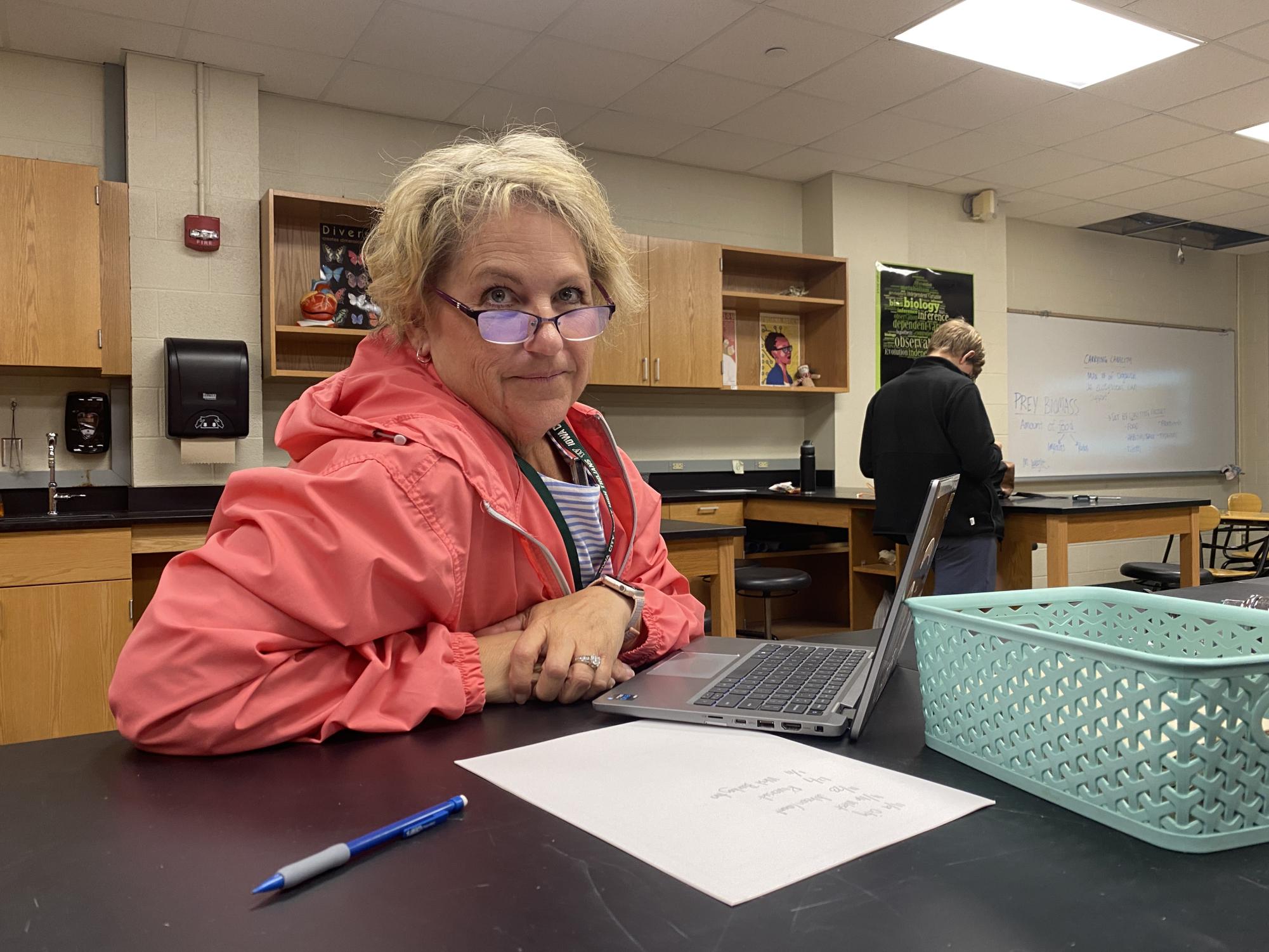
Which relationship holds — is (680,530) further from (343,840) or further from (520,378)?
(343,840)

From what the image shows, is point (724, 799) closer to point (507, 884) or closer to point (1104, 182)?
point (507, 884)

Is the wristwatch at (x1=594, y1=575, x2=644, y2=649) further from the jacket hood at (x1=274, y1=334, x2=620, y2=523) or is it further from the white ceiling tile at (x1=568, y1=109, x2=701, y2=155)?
the white ceiling tile at (x1=568, y1=109, x2=701, y2=155)

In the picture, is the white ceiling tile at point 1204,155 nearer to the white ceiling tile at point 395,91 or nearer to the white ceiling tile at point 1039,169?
the white ceiling tile at point 1039,169

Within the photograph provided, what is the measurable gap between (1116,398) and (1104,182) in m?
2.05

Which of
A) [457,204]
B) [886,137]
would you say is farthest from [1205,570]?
[457,204]

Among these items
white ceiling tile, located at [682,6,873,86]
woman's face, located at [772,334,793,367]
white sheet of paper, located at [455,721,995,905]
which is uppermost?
white ceiling tile, located at [682,6,873,86]

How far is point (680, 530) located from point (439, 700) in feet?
6.46

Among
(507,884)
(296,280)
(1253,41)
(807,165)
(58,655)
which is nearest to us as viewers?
(507,884)

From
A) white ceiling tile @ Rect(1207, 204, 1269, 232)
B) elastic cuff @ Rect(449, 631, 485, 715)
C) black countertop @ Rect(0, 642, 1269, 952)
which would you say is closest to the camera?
black countertop @ Rect(0, 642, 1269, 952)

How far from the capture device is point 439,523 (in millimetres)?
909

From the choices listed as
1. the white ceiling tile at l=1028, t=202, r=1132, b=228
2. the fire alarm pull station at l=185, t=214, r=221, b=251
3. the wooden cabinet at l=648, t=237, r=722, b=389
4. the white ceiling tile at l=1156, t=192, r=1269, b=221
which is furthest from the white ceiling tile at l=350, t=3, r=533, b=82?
the white ceiling tile at l=1156, t=192, r=1269, b=221

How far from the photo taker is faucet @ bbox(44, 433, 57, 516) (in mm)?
3592

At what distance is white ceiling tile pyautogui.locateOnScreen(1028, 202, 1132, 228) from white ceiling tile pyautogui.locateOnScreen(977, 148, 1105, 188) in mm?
688

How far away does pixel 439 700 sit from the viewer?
871mm
